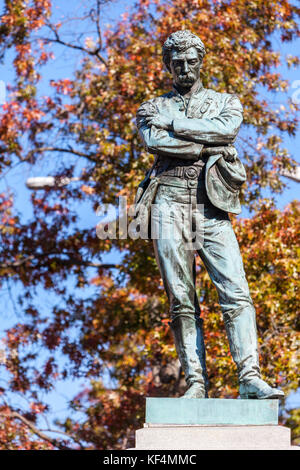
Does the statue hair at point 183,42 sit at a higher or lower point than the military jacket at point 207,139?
higher

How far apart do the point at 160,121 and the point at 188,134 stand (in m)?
0.27

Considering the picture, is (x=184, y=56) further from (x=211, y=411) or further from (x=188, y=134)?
(x=211, y=411)

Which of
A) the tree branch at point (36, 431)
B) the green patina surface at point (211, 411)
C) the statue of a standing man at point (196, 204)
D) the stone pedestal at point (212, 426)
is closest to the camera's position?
the stone pedestal at point (212, 426)

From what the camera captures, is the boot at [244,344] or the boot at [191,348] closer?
the boot at [244,344]

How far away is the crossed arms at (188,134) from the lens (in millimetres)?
6781

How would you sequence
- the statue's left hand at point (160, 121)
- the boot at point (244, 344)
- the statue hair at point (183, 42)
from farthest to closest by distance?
1. the statue hair at point (183, 42)
2. the statue's left hand at point (160, 121)
3. the boot at point (244, 344)

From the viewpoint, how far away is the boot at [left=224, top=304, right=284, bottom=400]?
641 centimetres

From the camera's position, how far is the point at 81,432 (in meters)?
16.5

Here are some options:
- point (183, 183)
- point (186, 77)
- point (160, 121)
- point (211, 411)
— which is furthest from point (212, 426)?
point (186, 77)

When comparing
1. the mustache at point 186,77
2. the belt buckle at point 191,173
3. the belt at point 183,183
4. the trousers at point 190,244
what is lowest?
the trousers at point 190,244

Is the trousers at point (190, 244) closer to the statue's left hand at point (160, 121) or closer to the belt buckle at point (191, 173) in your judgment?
Result: the belt buckle at point (191, 173)

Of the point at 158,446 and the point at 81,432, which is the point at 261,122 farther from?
the point at 158,446

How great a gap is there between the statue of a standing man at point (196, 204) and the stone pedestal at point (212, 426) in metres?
0.37

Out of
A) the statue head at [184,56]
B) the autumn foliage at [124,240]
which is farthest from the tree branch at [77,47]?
the statue head at [184,56]
